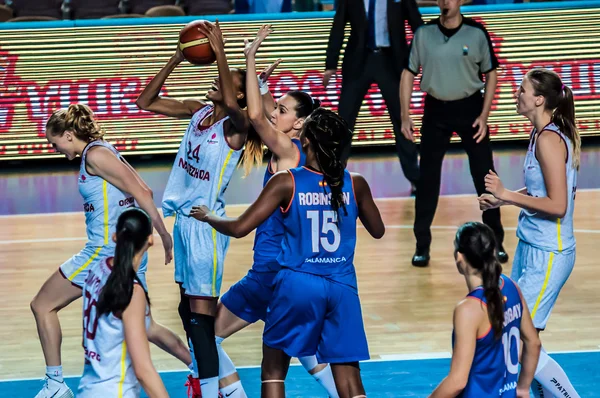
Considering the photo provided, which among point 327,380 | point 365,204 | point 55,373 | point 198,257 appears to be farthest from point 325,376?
point 55,373

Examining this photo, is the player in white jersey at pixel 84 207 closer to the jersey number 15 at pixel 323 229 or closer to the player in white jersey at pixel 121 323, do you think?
the jersey number 15 at pixel 323 229

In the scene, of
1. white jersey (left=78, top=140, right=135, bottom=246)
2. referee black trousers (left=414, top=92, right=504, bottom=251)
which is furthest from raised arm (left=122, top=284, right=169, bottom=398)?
referee black trousers (left=414, top=92, right=504, bottom=251)

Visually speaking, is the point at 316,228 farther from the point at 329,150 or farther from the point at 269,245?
the point at 269,245

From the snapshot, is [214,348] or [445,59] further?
[445,59]

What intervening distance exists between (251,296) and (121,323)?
129 centimetres

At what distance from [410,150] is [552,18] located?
→ 17.6ft

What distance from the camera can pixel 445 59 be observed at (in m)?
7.59

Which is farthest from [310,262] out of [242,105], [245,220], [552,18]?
[552,18]

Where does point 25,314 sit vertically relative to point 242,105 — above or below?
below

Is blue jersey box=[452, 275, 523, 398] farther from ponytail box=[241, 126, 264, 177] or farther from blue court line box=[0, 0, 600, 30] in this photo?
blue court line box=[0, 0, 600, 30]

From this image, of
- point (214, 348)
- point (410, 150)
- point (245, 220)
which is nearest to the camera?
point (245, 220)

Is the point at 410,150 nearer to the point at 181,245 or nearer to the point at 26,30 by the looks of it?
the point at 181,245

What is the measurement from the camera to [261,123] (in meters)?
4.57

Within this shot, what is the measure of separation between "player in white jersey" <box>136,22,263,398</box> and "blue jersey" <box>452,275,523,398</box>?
5.21 ft
